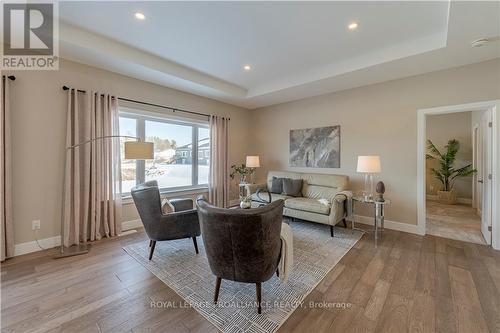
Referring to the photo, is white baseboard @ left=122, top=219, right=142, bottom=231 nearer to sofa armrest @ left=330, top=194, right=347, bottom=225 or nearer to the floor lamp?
the floor lamp

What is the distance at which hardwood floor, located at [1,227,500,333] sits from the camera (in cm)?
170

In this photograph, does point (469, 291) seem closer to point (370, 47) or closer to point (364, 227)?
point (364, 227)

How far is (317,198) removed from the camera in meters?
4.33

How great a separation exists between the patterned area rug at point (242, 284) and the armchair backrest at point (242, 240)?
30cm

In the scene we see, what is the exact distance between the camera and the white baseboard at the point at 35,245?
9.36 feet

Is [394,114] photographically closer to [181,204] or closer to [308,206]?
[308,206]

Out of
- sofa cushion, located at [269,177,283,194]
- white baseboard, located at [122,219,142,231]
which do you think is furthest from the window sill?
sofa cushion, located at [269,177,283,194]

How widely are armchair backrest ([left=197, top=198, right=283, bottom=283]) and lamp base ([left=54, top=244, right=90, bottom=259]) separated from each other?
89.2 inches

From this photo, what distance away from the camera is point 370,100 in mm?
4113

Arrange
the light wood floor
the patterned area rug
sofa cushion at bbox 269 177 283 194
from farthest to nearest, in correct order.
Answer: sofa cushion at bbox 269 177 283 194
the light wood floor
the patterned area rug

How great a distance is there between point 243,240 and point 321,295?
107 cm

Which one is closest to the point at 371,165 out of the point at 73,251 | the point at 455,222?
the point at 455,222

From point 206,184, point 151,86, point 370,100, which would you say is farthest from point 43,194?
point 370,100

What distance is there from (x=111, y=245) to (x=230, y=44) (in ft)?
11.3
